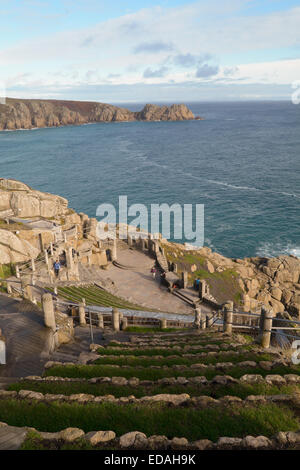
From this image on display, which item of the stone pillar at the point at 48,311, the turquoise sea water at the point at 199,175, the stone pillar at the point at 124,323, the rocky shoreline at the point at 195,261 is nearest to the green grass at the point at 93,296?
the stone pillar at the point at 124,323

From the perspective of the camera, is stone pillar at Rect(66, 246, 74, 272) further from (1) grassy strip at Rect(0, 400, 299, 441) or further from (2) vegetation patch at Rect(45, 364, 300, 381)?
(1) grassy strip at Rect(0, 400, 299, 441)

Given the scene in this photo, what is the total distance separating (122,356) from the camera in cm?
1325

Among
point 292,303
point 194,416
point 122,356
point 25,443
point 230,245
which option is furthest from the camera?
point 230,245

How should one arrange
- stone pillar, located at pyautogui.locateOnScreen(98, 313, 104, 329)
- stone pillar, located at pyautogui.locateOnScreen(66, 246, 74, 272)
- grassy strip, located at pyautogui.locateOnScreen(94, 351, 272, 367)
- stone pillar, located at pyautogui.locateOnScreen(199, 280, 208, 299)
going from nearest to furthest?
grassy strip, located at pyautogui.locateOnScreen(94, 351, 272, 367)
stone pillar, located at pyautogui.locateOnScreen(98, 313, 104, 329)
stone pillar, located at pyautogui.locateOnScreen(66, 246, 74, 272)
stone pillar, located at pyautogui.locateOnScreen(199, 280, 208, 299)

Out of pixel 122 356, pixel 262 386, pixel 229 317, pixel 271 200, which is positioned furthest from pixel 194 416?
pixel 271 200

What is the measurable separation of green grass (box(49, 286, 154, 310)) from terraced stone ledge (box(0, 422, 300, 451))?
53.8 feet

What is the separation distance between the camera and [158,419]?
8.56m

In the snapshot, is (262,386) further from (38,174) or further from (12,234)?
(38,174)

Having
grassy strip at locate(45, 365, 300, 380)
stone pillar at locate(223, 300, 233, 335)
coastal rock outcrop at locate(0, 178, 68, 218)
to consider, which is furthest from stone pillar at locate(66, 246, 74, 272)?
grassy strip at locate(45, 365, 300, 380)

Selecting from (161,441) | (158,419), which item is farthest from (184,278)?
(161,441)

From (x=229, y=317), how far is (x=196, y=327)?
378 centimetres
